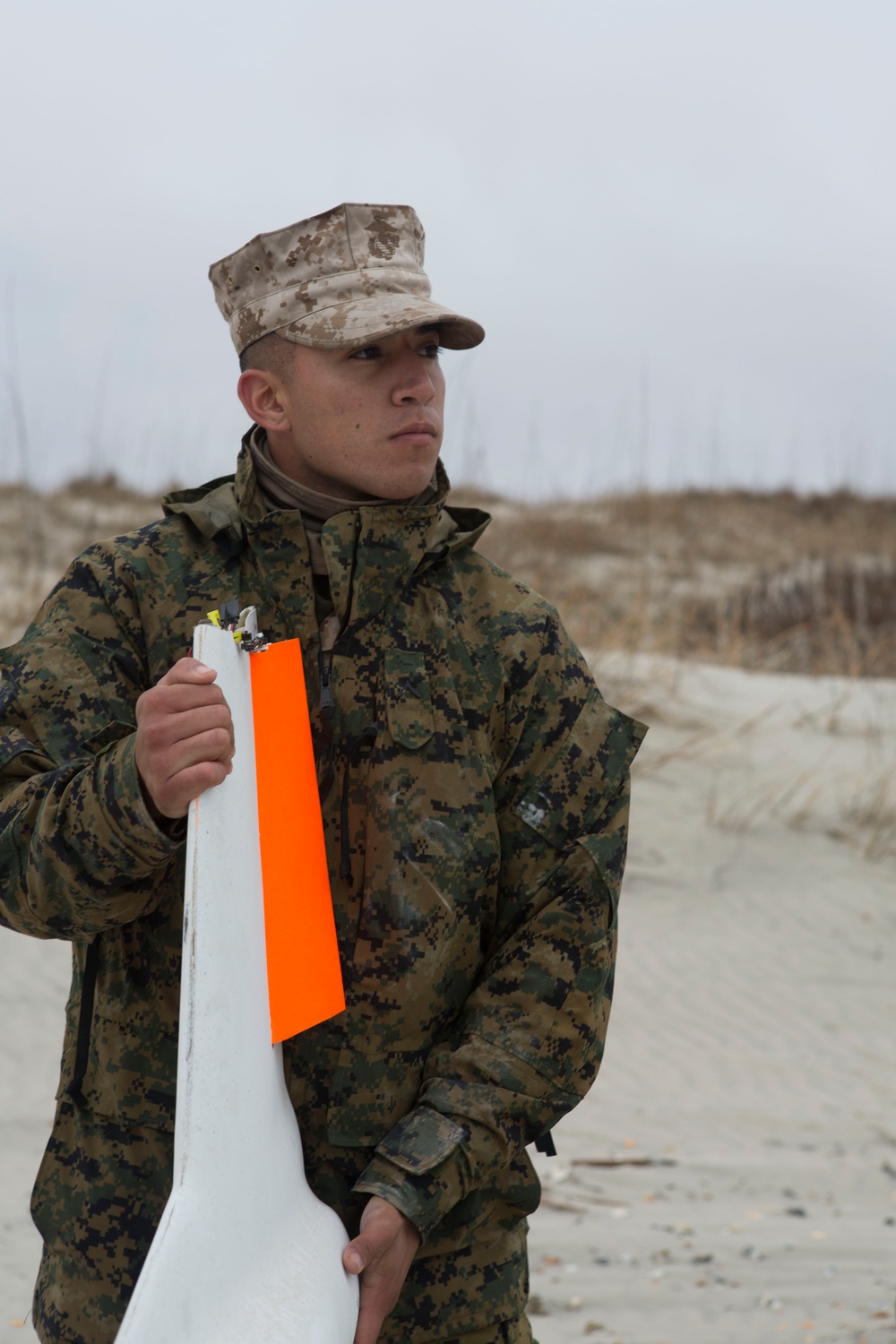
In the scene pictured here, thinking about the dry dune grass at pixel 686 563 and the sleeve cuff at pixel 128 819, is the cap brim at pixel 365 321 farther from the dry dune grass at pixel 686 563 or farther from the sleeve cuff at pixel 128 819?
the dry dune grass at pixel 686 563

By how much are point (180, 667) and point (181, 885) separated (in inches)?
14.4

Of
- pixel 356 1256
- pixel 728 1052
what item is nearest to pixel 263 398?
pixel 356 1256

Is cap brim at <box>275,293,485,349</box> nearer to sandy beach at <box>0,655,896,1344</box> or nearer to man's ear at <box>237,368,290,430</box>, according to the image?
man's ear at <box>237,368,290,430</box>

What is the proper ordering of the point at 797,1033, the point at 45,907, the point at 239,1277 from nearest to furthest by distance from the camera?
the point at 239,1277 → the point at 45,907 → the point at 797,1033

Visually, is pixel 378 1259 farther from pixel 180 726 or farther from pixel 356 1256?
pixel 180 726

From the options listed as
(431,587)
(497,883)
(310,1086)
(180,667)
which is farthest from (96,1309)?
(431,587)

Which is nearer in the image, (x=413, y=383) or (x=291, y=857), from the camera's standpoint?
(x=291, y=857)

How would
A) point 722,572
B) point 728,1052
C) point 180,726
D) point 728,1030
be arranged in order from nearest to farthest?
point 180,726, point 728,1052, point 728,1030, point 722,572

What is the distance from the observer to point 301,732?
1.57 meters

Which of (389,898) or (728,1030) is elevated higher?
(389,898)

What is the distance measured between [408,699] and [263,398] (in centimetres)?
49

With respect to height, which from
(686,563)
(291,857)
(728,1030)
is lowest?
(686,563)

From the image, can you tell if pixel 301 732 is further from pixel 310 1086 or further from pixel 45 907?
pixel 310 1086

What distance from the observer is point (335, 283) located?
1.73m
